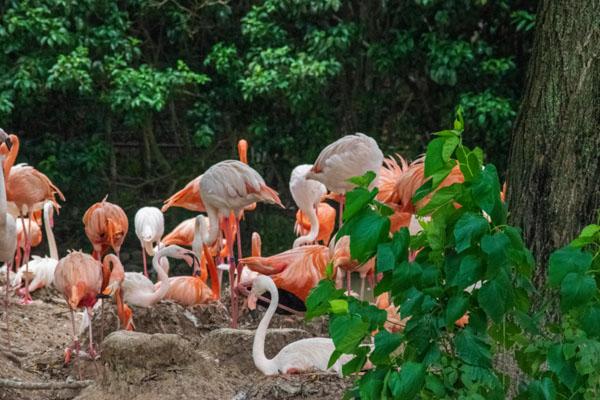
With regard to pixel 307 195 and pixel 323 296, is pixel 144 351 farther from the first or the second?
pixel 307 195

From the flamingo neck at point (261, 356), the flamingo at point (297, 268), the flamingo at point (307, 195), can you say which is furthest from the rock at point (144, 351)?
the flamingo at point (307, 195)

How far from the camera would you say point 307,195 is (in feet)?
19.4

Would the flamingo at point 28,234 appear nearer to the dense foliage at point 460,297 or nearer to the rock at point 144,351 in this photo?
the rock at point 144,351

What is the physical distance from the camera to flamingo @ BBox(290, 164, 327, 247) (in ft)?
19.3

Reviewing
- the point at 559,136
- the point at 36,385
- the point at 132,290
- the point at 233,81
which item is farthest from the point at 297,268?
the point at 233,81

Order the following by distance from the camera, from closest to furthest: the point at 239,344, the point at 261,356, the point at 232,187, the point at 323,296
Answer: the point at 323,296
the point at 261,356
the point at 239,344
the point at 232,187

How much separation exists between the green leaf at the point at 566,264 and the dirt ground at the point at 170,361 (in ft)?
4.10

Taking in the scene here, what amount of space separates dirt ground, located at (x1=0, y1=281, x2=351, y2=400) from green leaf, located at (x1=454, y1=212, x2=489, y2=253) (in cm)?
124

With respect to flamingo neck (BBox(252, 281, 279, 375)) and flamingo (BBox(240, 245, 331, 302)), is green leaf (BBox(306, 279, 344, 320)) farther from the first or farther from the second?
flamingo (BBox(240, 245, 331, 302))

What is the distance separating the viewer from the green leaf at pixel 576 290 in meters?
2.20

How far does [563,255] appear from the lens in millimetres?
2279

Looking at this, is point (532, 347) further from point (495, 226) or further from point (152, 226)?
point (152, 226)

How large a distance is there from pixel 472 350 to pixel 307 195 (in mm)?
3676

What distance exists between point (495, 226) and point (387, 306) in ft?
7.70
